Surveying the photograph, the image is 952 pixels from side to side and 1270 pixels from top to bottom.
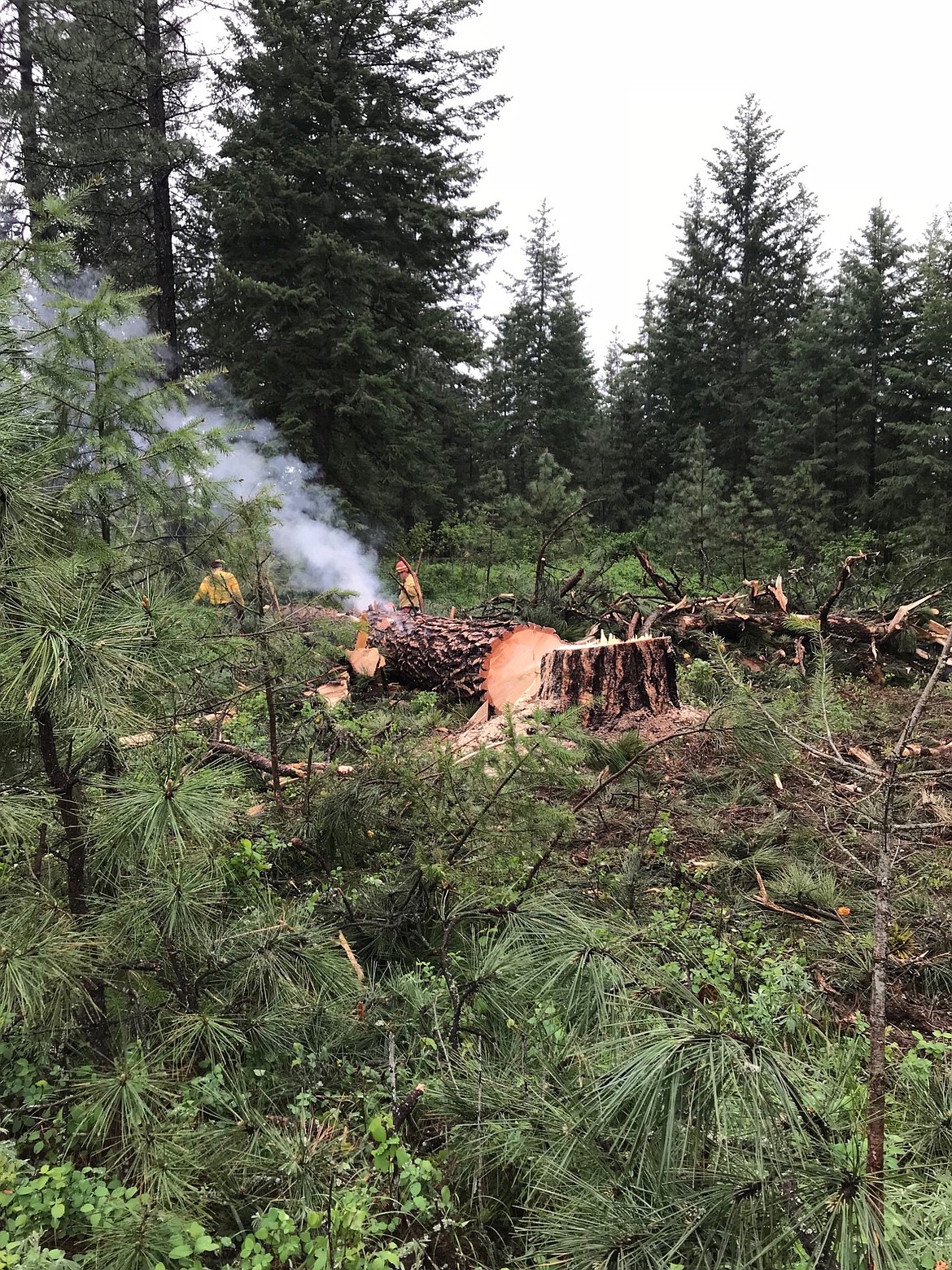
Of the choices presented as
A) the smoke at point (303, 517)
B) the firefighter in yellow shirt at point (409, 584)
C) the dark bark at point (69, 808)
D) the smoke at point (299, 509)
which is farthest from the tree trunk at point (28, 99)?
the dark bark at point (69, 808)

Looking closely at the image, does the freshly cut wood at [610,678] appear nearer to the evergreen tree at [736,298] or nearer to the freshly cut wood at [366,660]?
the freshly cut wood at [366,660]

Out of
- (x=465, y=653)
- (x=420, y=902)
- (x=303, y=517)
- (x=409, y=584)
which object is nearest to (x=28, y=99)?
(x=303, y=517)

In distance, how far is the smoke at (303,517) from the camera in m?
11.2

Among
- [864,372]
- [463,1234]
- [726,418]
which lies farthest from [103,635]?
[726,418]

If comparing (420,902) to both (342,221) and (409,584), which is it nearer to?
(409,584)

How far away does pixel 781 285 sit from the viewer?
25.6 m

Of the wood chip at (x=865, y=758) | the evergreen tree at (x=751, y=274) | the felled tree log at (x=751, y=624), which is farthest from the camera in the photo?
the evergreen tree at (x=751, y=274)

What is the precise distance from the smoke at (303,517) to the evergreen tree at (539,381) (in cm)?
1709

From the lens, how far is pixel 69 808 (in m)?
2.14

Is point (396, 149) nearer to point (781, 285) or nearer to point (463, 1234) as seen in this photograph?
point (463, 1234)

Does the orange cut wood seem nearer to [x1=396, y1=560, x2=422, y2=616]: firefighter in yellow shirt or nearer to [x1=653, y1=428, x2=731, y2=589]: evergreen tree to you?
[x1=396, y1=560, x2=422, y2=616]: firefighter in yellow shirt

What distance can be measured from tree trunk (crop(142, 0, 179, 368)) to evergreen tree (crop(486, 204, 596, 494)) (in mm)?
18593

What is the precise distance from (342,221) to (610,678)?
12317mm

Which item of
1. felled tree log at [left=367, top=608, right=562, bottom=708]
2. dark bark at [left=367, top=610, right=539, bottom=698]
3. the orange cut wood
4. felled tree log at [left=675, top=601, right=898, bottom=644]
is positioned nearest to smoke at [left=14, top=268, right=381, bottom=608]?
dark bark at [left=367, top=610, right=539, bottom=698]
